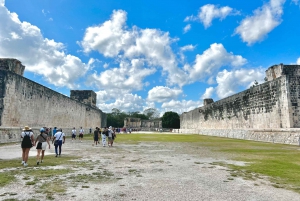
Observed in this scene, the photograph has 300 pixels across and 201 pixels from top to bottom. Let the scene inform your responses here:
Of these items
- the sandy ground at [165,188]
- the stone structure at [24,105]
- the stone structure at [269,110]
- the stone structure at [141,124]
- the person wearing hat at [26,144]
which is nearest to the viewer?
the sandy ground at [165,188]

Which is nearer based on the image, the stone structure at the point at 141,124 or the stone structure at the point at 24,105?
the stone structure at the point at 24,105

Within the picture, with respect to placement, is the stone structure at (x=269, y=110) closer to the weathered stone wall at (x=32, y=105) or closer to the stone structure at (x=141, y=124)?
the weathered stone wall at (x=32, y=105)

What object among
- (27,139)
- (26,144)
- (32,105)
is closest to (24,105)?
(32,105)

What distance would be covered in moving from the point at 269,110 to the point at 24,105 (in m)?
16.4

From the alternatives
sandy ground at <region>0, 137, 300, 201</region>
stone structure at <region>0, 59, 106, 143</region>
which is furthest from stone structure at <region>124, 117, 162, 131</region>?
sandy ground at <region>0, 137, 300, 201</region>

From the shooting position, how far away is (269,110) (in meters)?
14.6

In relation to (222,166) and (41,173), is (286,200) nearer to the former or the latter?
(222,166)

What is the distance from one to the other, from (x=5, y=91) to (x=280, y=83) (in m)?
16.4

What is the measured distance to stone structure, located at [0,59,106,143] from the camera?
12.7m

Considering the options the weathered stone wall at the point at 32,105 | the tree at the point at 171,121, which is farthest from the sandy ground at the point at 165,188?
the tree at the point at 171,121

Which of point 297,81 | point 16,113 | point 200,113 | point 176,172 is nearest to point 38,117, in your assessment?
point 16,113

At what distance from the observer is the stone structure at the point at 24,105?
41.5ft

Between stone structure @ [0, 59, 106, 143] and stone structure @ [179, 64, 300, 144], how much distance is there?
16.1 meters

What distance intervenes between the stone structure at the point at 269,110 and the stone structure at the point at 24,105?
16.1 meters
